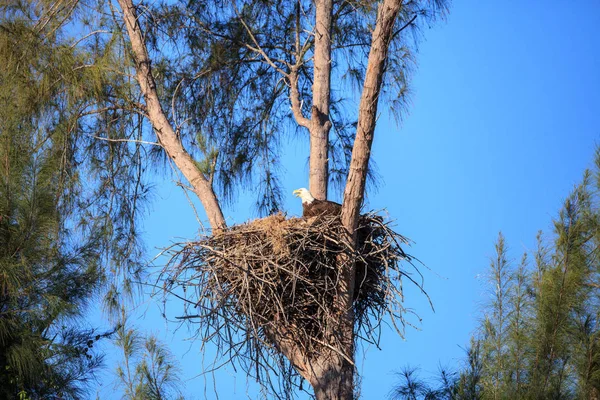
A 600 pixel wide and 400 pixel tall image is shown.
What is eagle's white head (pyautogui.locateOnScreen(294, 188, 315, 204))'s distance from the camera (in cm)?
452

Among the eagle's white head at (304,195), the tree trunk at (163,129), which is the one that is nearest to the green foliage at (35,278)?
the tree trunk at (163,129)

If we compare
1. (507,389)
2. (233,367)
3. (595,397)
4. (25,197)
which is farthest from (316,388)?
(25,197)

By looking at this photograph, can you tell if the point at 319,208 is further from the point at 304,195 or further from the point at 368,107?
the point at 368,107

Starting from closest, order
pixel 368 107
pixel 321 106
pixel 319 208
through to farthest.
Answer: pixel 368 107 → pixel 319 208 → pixel 321 106

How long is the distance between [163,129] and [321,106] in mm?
1021

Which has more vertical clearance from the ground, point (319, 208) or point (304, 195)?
point (304, 195)

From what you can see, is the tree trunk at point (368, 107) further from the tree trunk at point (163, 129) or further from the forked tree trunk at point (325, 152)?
the tree trunk at point (163, 129)

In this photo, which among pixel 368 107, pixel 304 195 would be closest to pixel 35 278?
pixel 304 195

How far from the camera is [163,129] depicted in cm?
497

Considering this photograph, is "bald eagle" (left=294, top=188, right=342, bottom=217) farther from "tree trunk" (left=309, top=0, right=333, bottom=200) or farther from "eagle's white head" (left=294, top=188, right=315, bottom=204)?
"tree trunk" (left=309, top=0, right=333, bottom=200)

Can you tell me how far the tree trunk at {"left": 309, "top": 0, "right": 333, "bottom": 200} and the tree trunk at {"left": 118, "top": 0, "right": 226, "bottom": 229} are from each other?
0.67 metres

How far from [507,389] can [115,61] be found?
3.36 m

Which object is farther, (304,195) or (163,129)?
(163,129)

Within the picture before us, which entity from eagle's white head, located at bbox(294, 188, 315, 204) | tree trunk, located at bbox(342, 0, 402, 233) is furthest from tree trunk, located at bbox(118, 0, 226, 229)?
tree trunk, located at bbox(342, 0, 402, 233)
